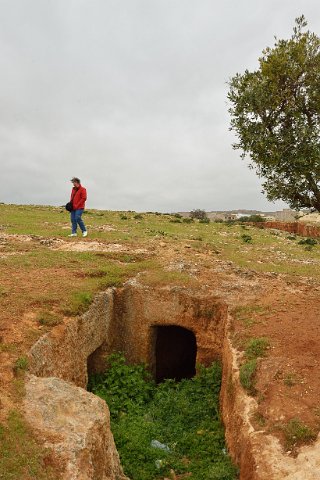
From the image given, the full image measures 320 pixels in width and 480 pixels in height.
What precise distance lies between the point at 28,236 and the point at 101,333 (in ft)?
29.7

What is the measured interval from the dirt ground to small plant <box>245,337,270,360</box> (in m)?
0.19

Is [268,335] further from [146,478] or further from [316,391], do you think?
[146,478]

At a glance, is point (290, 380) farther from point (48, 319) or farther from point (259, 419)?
point (48, 319)

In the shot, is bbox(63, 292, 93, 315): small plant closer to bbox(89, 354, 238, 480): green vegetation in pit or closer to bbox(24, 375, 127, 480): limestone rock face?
bbox(89, 354, 238, 480): green vegetation in pit

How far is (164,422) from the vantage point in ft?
35.9

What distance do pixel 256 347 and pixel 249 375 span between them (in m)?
1.13

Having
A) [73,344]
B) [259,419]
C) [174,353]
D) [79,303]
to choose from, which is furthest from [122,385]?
[259,419]

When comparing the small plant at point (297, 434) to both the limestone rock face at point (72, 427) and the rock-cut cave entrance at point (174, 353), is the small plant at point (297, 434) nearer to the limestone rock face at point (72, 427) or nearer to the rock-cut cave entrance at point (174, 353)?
the limestone rock face at point (72, 427)

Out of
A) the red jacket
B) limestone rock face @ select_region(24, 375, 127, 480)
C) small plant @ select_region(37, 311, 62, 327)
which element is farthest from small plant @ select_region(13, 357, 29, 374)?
the red jacket

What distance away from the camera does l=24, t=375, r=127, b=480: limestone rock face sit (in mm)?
6480

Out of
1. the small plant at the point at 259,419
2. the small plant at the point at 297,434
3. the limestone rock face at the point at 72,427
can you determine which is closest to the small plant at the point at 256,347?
the small plant at the point at 259,419

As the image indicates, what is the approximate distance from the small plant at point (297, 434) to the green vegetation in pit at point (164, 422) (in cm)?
145

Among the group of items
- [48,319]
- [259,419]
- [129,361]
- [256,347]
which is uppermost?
[48,319]

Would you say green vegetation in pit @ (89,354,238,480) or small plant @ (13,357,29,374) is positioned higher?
small plant @ (13,357,29,374)
